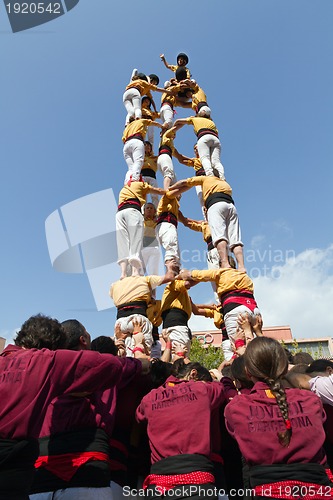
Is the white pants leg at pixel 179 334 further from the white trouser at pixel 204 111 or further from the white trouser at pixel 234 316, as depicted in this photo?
the white trouser at pixel 204 111

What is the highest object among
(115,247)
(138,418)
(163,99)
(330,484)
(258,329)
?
(163,99)

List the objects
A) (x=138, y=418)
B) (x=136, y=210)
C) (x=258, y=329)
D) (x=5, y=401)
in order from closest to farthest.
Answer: (x=5, y=401)
(x=138, y=418)
(x=258, y=329)
(x=136, y=210)

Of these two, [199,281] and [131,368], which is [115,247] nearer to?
[199,281]

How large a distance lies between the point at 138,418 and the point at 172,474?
47 cm

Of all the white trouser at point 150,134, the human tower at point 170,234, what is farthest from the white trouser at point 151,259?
the white trouser at point 150,134

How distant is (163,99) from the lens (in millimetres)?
10898

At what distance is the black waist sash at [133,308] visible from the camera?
575 cm

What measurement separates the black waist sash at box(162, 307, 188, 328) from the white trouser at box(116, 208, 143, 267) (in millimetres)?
1059

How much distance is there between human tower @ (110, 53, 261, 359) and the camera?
18.1 ft

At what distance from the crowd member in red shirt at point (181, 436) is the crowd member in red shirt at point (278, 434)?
19 centimetres

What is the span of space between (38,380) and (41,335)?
33 cm

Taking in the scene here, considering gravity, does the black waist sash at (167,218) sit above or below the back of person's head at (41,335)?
above

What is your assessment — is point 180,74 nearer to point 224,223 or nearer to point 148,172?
point 148,172

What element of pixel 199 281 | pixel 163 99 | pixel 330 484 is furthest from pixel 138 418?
pixel 163 99
